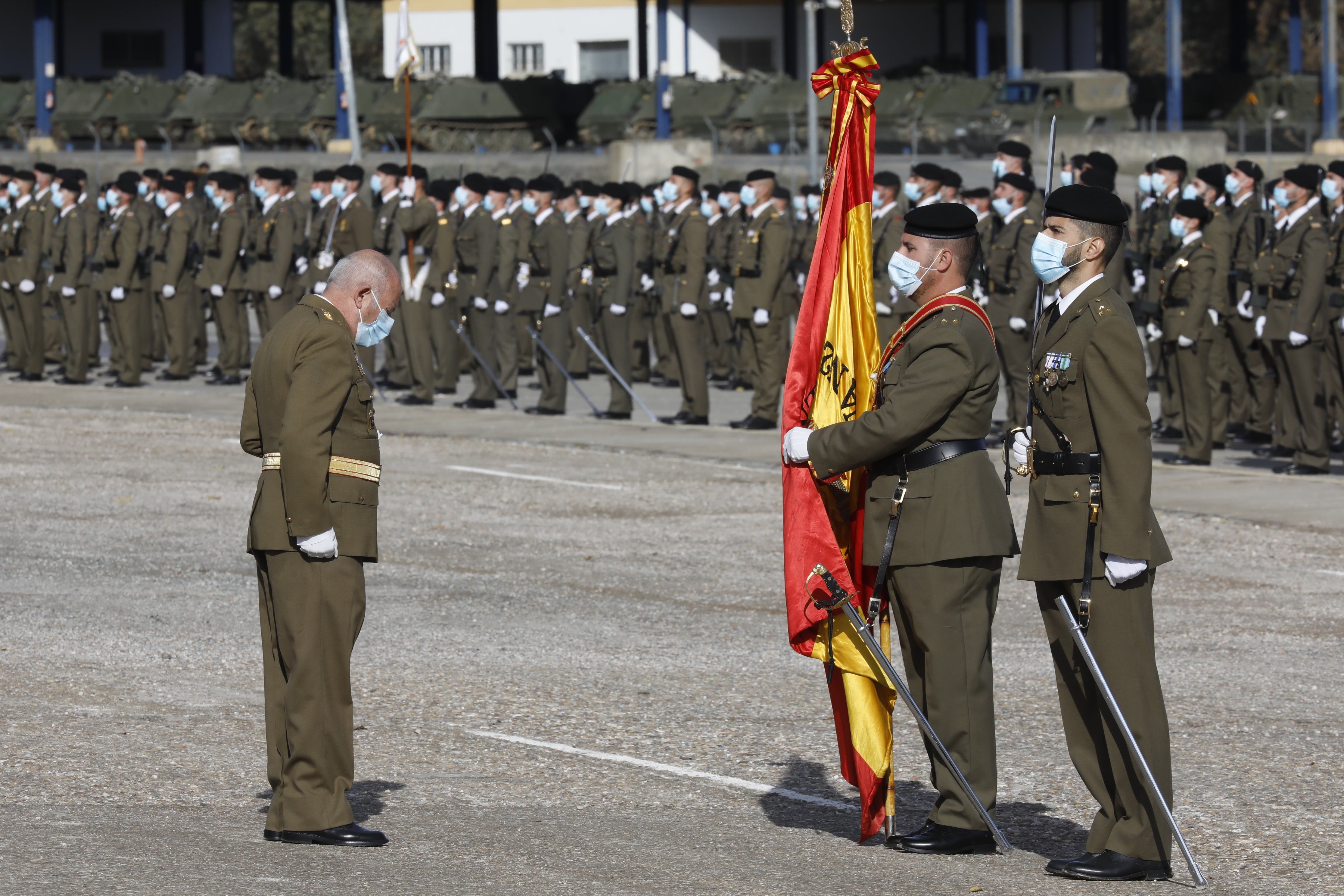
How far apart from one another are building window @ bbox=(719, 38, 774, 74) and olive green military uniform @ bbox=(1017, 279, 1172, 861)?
187 ft

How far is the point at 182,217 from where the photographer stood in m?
21.4

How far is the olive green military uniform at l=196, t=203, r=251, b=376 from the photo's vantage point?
21.2m

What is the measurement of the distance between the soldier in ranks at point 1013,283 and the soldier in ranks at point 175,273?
934cm

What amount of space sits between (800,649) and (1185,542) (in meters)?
6.43

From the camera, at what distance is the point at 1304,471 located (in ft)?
47.7

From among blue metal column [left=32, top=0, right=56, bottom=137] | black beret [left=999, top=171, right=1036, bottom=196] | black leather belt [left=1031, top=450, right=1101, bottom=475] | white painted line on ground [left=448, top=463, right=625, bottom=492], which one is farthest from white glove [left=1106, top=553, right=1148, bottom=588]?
blue metal column [left=32, top=0, right=56, bottom=137]

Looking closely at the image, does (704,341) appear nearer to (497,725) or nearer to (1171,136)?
(497,725)

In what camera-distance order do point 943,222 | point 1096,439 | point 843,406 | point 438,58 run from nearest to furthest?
point 1096,439, point 943,222, point 843,406, point 438,58

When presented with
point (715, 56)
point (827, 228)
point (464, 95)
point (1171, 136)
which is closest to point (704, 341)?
point (827, 228)

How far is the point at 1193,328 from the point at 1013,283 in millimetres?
1618

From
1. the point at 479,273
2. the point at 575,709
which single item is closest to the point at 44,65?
the point at 479,273

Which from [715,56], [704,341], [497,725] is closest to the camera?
[497,725]

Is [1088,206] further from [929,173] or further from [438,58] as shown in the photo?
[438,58]

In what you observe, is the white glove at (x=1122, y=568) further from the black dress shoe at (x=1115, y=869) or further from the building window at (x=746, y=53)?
the building window at (x=746, y=53)
